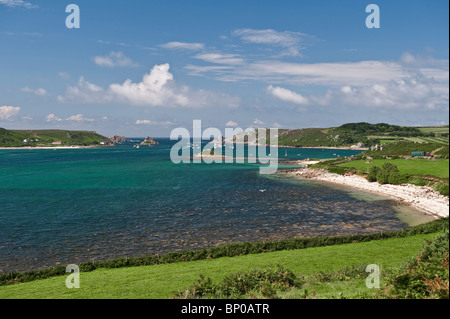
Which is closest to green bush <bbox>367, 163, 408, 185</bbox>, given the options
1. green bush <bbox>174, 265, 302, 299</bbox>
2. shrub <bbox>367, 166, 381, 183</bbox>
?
shrub <bbox>367, 166, 381, 183</bbox>

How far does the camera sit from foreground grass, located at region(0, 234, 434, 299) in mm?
19891

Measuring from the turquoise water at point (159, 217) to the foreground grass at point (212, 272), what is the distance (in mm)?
7865

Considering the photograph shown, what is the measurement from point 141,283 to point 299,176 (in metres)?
87.1

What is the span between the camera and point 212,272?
24219 millimetres

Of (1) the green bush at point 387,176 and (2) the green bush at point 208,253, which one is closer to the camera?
(2) the green bush at point 208,253

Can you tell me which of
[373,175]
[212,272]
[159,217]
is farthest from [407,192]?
[212,272]

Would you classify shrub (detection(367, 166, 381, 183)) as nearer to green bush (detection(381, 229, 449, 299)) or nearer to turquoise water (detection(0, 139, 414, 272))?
turquoise water (detection(0, 139, 414, 272))

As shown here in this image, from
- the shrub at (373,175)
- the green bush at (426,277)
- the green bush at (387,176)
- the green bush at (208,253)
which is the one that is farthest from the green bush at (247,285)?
the shrub at (373,175)

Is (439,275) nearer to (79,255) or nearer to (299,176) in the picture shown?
(79,255)

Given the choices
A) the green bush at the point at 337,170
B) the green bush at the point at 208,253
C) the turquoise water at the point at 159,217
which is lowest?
the turquoise water at the point at 159,217

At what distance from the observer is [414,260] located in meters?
16.4

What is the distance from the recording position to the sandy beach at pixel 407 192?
52.0 m

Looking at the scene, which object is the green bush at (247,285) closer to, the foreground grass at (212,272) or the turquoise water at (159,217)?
the foreground grass at (212,272)
